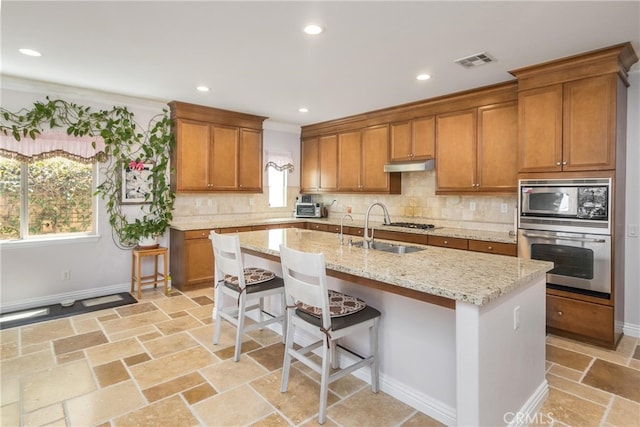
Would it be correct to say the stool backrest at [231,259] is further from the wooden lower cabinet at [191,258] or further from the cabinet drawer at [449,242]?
the cabinet drawer at [449,242]

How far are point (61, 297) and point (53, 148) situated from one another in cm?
173

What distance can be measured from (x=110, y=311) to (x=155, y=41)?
285 centimetres

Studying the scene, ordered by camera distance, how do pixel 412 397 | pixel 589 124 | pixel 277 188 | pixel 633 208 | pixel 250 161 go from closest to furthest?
pixel 412 397, pixel 589 124, pixel 633 208, pixel 250 161, pixel 277 188

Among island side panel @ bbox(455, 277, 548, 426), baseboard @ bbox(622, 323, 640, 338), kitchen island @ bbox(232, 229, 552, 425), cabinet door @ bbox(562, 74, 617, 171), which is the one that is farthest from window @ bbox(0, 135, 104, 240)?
baseboard @ bbox(622, 323, 640, 338)

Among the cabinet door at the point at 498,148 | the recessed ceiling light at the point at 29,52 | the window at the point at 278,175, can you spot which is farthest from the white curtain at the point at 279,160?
the recessed ceiling light at the point at 29,52

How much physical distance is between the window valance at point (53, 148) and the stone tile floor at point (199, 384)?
183cm

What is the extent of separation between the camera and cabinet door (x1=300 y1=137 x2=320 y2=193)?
6.18 m

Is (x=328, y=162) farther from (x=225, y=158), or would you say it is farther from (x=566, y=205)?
(x=566, y=205)

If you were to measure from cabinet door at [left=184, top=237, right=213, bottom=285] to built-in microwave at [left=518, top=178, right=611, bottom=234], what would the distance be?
3.72 metres

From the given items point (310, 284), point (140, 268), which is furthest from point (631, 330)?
point (140, 268)

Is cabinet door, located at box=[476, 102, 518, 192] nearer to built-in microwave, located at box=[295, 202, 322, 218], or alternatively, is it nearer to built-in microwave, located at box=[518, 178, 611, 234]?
built-in microwave, located at box=[518, 178, 611, 234]

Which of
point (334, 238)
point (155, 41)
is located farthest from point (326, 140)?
point (155, 41)

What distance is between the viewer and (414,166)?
4.57m

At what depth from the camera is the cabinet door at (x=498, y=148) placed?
3791 mm
